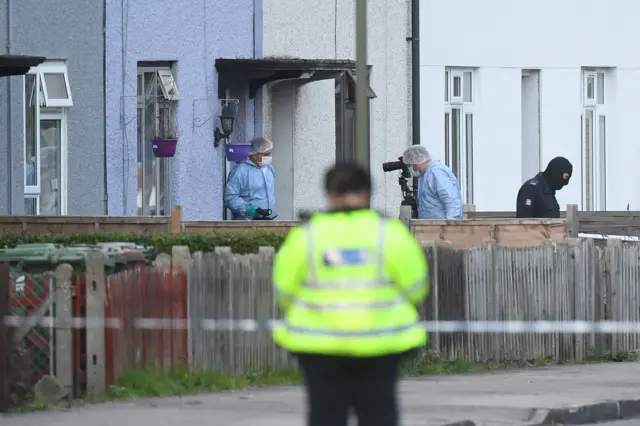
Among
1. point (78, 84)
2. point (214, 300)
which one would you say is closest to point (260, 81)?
point (78, 84)

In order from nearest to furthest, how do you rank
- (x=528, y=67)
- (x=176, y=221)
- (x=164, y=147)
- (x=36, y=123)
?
(x=176, y=221), (x=36, y=123), (x=164, y=147), (x=528, y=67)

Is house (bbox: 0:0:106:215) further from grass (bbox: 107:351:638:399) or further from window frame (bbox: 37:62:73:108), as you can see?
grass (bbox: 107:351:638:399)

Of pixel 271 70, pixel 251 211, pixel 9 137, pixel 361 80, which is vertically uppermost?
pixel 271 70

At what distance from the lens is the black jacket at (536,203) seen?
17.7 meters

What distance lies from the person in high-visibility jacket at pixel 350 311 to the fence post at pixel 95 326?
5044 millimetres

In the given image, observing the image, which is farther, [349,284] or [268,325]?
[268,325]

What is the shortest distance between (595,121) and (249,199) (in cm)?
950

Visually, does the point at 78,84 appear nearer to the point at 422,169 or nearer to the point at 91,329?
the point at 422,169

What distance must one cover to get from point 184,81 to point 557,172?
6.19 metres

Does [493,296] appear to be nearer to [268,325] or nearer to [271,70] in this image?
[268,325]

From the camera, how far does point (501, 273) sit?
50.6ft

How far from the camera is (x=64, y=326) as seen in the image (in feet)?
40.5

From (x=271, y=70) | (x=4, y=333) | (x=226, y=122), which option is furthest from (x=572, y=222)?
(x=4, y=333)

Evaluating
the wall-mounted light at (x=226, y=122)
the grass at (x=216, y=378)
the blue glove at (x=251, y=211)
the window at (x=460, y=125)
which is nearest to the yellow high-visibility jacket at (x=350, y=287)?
the grass at (x=216, y=378)
